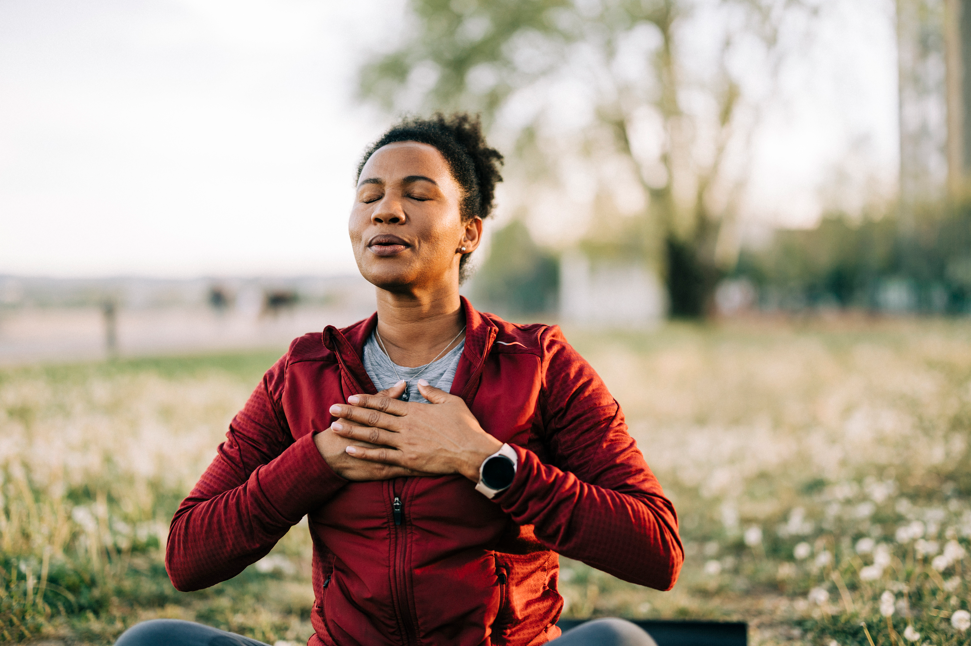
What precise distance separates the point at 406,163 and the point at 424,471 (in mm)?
918

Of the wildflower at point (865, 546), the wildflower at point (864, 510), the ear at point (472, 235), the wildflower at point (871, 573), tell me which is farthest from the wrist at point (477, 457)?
the wildflower at point (864, 510)

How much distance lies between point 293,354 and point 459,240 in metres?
0.63

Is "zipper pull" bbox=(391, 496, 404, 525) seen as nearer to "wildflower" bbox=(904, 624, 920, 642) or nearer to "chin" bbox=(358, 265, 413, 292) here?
"chin" bbox=(358, 265, 413, 292)

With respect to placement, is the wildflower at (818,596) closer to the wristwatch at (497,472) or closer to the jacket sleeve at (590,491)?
the jacket sleeve at (590,491)

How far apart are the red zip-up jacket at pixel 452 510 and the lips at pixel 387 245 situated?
0.87 feet

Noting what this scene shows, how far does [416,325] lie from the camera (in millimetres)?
2236

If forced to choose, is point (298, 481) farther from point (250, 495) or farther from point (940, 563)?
point (940, 563)

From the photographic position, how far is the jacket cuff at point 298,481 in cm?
189

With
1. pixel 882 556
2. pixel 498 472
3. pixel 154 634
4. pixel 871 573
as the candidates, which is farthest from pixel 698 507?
pixel 154 634

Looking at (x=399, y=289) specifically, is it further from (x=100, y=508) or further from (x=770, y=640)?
(x=100, y=508)

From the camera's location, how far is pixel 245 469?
2088 mm

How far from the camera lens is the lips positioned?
207cm

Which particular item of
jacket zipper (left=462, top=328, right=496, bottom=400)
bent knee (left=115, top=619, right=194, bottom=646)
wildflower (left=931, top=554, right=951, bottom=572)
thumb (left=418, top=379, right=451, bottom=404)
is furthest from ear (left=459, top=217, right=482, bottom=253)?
wildflower (left=931, top=554, right=951, bottom=572)

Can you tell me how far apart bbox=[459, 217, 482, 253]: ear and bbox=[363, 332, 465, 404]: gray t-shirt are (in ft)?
1.12
